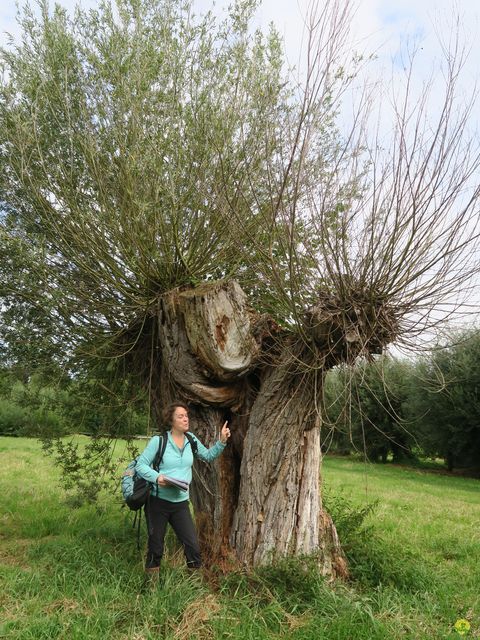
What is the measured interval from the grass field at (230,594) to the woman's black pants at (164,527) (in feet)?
0.64

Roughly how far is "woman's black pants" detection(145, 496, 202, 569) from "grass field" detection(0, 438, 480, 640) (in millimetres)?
195

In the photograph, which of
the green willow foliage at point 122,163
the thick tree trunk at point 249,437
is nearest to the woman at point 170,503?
the thick tree trunk at point 249,437

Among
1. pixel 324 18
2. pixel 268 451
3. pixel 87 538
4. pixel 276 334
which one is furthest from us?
pixel 87 538

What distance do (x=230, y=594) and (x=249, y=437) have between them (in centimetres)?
168

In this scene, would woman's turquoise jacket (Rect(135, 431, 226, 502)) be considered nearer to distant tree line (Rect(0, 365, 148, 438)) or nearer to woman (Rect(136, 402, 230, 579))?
woman (Rect(136, 402, 230, 579))

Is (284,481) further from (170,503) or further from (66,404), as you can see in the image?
(66,404)

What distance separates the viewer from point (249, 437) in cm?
633

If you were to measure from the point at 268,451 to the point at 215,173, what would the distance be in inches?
136

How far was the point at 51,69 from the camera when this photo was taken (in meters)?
6.84

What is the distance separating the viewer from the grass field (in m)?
4.57

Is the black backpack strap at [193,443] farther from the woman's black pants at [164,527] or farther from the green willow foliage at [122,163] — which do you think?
the green willow foliage at [122,163]

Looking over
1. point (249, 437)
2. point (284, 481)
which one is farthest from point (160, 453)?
point (284, 481)

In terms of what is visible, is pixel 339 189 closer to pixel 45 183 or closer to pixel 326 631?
pixel 45 183

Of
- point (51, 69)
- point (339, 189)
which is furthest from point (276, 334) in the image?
point (51, 69)
